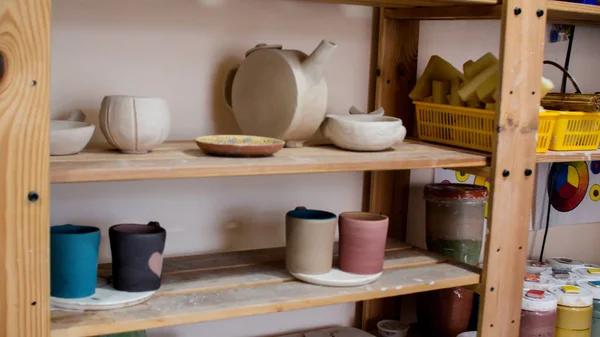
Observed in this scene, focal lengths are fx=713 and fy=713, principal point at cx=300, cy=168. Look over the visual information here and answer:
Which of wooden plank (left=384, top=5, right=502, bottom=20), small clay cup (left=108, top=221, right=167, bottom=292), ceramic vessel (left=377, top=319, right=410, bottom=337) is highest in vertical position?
wooden plank (left=384, top=5, right=502, bottom=20)

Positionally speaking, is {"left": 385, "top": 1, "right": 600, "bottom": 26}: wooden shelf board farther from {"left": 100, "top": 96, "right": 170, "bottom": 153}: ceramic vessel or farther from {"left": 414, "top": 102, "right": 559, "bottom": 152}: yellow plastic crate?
{"left": 100, "top": 96, "right": 170, "bottom": 153}: ceramic vessel

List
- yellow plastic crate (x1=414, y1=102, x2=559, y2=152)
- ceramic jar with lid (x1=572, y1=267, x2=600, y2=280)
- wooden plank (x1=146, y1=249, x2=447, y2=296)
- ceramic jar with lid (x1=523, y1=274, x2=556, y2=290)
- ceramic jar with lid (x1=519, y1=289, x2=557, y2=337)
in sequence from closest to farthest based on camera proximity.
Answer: wooden plank (x1=146, y1=249, x2=447, y2=296) → yellow plastic crate (x1=414, y1=102, x2=559, y2=152) → ceramic jar with lid (x1=519, y1=289, x2=557, y2=337) → ceramic jar with lid (x1=523, y1=274, x2=556, y2=290) → ceramic jar with lid (x1=572, y1=267, x2=600, y2=280)

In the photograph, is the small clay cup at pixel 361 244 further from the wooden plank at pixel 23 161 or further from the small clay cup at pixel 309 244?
the wooden plank at pixel 23 161

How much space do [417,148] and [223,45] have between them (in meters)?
0.53

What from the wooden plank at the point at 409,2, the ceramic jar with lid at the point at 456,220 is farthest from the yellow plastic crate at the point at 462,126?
the wooden plank at the point at 409,2

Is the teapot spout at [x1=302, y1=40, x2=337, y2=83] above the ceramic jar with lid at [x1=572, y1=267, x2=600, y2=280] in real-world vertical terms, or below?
above

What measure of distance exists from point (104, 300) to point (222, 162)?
1.10ft

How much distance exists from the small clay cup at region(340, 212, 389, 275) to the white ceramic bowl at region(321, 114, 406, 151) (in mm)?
164

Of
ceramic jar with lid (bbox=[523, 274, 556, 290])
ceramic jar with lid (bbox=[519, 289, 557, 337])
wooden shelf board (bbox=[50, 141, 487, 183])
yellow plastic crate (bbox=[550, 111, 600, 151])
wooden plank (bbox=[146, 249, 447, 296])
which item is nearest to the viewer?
wooden shelf board (bbox=[50, 141, 487, 183])

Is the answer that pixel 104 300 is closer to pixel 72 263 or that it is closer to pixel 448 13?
pixel 72 263

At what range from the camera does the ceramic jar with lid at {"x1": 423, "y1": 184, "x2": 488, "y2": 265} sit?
6.00 feet

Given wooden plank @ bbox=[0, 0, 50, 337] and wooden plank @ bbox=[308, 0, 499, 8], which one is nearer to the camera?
wooden plank @ bbox=[0, 0, 50, 337]

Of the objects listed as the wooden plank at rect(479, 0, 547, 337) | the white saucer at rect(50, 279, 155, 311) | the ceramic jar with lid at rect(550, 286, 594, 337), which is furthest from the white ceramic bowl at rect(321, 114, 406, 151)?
the ceramic jar with lid at rect(550, 286, 594, 337)

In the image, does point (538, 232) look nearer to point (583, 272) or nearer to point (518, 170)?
point (583, 272)
